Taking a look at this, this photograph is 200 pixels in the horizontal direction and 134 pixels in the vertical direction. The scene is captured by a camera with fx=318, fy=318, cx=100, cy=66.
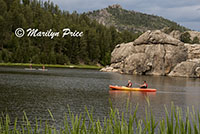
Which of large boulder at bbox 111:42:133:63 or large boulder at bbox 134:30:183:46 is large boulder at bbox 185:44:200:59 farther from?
large boulder at bbox 111:42:133:63

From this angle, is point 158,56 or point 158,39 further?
point 158,39

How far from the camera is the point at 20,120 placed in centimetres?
2406

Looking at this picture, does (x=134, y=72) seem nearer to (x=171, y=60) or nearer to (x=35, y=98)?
(x=171, y=60)

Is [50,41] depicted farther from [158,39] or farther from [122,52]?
[158,39]

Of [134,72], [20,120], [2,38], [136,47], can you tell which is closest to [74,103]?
[20,120]

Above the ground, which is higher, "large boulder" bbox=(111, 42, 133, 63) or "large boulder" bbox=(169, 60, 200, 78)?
"large boulder" bbox=(111, 42, 133, 63)

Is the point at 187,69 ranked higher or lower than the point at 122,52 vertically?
lower

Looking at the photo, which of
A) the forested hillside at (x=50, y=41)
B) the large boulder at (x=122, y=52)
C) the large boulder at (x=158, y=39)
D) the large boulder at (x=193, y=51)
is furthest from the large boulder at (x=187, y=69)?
the forested hillside at (x=50, y=41)

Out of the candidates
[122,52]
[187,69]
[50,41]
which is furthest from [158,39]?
[50,41]

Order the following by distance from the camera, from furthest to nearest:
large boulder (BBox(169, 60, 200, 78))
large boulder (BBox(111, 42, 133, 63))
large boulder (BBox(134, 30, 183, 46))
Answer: large boulder (BBox(111, 42, 133, 63)) < large boulder (BBox(134, 30, 183, 46)) < large boulder (BBox(169, 60, 200, 78))

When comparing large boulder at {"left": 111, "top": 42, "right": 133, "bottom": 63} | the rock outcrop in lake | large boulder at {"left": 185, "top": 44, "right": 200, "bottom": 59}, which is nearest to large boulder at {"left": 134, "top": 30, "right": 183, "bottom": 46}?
the rock outcrop in lake

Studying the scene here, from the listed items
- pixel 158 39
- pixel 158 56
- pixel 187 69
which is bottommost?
pixel 187 69

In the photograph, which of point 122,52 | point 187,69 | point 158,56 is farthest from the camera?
point 122,52

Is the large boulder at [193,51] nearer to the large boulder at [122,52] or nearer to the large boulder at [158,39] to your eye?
the large boulder at [158,39]
